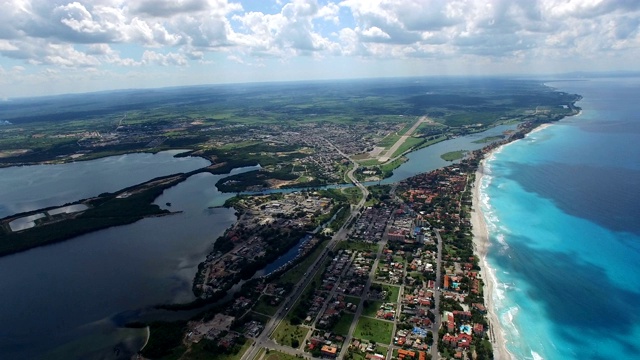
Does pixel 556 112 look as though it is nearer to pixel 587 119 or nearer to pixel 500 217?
pixel 587 119

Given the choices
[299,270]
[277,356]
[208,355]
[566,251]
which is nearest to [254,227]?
[299,270]

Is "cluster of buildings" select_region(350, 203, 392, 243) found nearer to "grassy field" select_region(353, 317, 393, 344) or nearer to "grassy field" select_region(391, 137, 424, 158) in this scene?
"grassy field" select_region(353, 317, 393, 344)

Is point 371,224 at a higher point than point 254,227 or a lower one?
lower

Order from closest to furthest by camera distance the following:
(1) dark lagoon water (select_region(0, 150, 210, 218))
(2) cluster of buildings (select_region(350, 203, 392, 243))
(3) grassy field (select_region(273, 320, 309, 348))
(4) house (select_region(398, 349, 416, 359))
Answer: (4) house (select_region(398, 349, 416, 359)), (3) grassy field (select_region(273, 320, 309, 348)), (2) cluster of buildings (select_region(350, 203, 392, 243)), (1) dark lagoon water (select_region(0, 150, 210, 218))

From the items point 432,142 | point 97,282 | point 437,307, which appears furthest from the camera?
point 432,142

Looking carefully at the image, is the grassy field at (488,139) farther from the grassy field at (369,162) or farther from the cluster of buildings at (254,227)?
the cluster of buildings at (254,227)

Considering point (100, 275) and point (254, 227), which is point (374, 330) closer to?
point (254, 227)

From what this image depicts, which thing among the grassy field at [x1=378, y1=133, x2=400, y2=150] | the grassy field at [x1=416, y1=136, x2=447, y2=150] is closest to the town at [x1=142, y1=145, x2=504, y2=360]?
the grassy field at [x1=416, y1=136, x2=447, y2=150]
